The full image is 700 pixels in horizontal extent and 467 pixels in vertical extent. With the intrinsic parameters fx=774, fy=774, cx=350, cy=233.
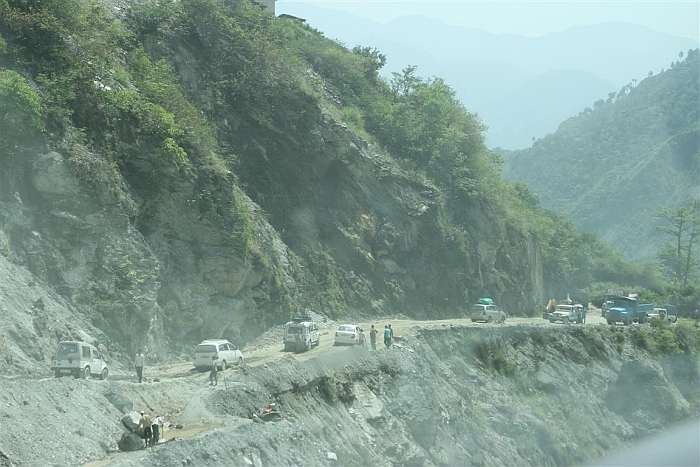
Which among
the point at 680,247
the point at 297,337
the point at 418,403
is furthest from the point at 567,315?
the point at 680,247

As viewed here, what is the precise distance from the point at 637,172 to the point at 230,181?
13748 cm

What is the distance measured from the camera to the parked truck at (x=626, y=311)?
64875 millimetres

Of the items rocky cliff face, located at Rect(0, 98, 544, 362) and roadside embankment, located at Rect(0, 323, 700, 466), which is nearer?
roadside embankment, located at Rect(0, 323, 700, 466)

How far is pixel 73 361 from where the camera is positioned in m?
26.4

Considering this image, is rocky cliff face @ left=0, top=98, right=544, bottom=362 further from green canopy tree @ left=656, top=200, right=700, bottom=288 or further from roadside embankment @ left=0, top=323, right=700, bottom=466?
green canopy tree @ left=656, top=200, right=700, bottom=288

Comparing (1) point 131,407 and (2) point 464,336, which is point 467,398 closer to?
(2) point 464,336

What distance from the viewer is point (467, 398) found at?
41.7 meters

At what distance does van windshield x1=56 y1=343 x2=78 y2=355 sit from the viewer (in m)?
26.5

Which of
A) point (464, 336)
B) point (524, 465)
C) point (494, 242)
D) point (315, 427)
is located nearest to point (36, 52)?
point (315, 427)

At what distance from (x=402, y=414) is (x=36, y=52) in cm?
2496

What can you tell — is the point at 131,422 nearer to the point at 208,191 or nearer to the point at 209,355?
the point at 209,355

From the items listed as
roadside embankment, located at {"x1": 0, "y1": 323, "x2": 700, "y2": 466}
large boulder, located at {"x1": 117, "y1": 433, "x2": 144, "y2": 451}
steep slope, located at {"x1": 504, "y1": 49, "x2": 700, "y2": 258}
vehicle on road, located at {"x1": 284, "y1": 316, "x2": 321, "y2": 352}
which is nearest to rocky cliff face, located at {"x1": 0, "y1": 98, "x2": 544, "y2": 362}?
vehicle on road, located at {"x1": 284, "y1": 316, "x2": 321, "y2": 352}

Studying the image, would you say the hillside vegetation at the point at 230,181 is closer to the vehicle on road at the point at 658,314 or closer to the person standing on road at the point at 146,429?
the person standing on road at the point at 146,429

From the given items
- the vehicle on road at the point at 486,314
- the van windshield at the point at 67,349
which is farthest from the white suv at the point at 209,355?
the vehicle on road at the point at 486,314
